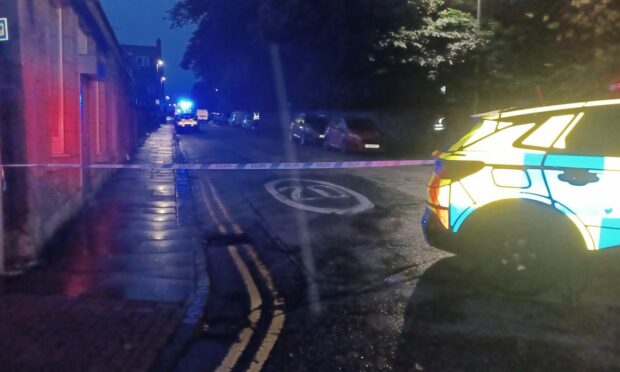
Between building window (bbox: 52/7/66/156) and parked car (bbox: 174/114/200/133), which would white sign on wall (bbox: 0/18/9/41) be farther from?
parked car (bbox: 174/114/200/133)

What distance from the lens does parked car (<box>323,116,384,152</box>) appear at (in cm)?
2523

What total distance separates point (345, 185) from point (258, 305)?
27.3ft

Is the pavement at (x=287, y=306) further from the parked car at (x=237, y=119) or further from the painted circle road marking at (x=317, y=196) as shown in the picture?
the parked car at (x=237, y=119)

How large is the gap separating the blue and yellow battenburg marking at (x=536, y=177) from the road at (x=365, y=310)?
2.77 feet

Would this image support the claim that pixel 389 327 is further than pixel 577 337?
Yes

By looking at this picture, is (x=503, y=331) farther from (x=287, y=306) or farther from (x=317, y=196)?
(x=317, y=196)

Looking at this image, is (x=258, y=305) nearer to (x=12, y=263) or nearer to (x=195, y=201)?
(x=12, y=263)

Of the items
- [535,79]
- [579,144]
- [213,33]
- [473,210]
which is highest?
[213,33]

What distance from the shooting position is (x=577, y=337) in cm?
507

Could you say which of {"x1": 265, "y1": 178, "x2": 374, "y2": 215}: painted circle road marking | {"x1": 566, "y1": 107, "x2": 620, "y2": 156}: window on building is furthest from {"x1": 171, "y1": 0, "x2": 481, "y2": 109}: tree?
{"x1": 566, "y1": 107, "x2": 620, "y2": 156}: window on building

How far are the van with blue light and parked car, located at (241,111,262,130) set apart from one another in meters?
47.3

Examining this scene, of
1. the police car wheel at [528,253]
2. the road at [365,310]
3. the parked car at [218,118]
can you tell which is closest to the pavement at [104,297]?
the road at [365,310]

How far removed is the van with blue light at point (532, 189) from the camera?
5.57 metres

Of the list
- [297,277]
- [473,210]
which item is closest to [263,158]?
[297,277]
